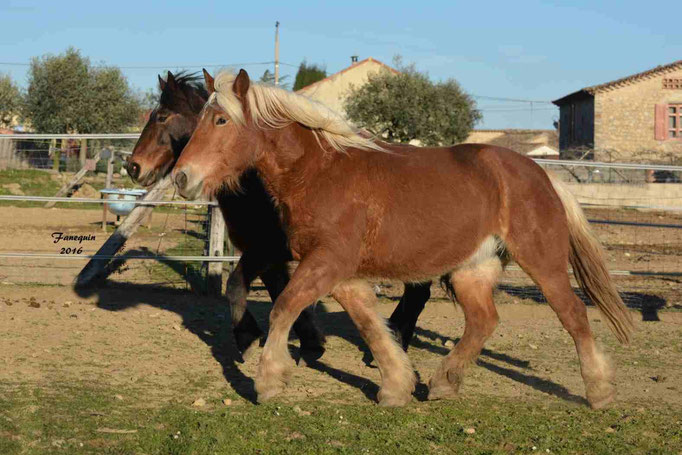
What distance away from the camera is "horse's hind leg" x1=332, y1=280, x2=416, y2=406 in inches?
200

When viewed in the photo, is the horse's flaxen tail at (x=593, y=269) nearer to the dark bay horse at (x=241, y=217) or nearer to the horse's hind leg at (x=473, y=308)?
the horse's hind leg at (x=473, y=308)

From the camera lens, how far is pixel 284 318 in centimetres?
475

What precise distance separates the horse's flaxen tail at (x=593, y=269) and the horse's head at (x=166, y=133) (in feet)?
9.53

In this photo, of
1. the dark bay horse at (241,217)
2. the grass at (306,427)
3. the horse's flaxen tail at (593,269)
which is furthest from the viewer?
the dark bay horse at (241,217)

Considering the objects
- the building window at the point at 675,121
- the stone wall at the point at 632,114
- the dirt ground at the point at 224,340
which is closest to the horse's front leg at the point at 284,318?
the dirt ground at the point at 224,340

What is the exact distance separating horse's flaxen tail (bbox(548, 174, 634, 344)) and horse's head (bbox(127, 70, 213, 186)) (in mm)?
2904

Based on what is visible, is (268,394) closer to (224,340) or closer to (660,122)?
(224,340)

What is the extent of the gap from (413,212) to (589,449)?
1821 millimetres

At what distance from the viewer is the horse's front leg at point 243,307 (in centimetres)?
612

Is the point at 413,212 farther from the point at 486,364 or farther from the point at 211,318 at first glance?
the point at 211,318

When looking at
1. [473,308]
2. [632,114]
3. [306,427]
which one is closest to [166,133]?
[473,308]

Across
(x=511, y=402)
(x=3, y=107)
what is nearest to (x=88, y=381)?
(x=511, y=402)

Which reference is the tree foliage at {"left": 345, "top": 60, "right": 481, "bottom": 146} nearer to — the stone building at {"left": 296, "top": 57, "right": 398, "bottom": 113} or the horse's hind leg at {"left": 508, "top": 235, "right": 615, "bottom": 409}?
the stone building at {"left": 296, "top": 57, "right": 398, "bottom": 113}

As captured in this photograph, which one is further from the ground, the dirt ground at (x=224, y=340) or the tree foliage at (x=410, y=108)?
the tree foliage at (x=410, y=108)
